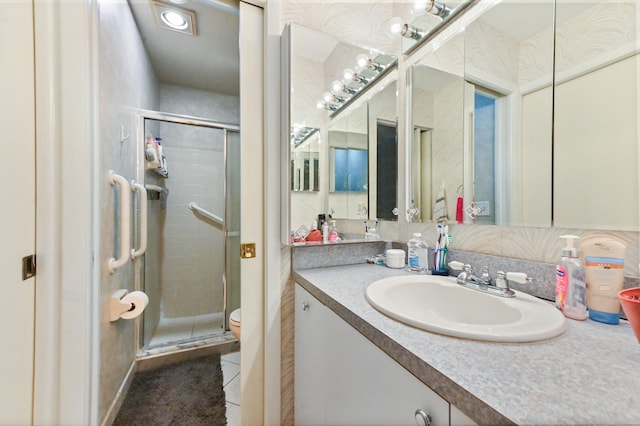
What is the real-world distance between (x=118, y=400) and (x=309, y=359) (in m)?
1.20

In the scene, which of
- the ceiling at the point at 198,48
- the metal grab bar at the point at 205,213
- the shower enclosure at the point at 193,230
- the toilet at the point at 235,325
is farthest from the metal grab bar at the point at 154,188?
the toilet at the point at 235,325

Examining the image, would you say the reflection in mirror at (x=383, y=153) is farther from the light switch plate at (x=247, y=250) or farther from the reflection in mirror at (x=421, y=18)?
the light switch plate at (x=247, y=250)

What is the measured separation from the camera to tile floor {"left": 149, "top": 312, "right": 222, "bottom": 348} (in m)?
2.04

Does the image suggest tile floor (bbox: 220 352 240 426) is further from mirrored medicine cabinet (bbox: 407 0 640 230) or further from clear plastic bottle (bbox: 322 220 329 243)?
mirrored medicine cabinet (bbox: 407 0 640 230)

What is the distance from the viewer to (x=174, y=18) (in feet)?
5.47

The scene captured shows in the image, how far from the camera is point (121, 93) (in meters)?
1.41

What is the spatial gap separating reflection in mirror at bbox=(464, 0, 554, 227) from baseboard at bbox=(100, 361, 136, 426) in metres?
1.89

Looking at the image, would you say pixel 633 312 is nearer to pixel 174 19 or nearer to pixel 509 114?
pixel 509 114

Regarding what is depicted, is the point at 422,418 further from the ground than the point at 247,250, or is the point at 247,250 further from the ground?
the point at 247,250

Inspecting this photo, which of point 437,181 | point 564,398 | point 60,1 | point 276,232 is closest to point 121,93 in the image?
point 60,1

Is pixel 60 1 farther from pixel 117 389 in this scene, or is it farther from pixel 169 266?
pixel 169 266

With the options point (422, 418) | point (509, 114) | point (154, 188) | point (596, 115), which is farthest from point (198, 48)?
point (422, 418)

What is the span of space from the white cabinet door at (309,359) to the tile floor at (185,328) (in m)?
1.39

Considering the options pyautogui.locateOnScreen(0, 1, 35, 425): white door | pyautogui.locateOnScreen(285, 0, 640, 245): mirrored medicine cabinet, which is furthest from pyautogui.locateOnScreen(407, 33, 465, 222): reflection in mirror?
pyautogui.locateOnScreen(0, 1, 35, 425): white door
